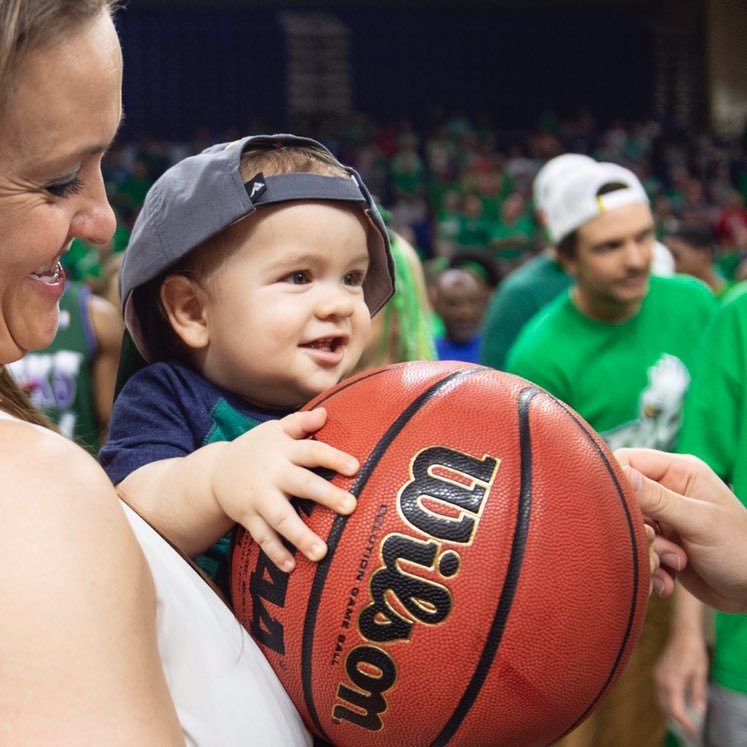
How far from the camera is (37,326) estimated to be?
110cm

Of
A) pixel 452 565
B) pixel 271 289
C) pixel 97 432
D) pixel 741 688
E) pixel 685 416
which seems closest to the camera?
pixel 452 565

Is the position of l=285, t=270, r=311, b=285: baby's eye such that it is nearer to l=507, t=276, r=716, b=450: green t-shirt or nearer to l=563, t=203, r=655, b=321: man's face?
l=507, t=276, r=716, b=450: green t-shirt

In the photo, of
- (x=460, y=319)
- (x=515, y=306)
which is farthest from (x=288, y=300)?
(x=460, y=319)

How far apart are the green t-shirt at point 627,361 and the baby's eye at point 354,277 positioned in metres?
1.95

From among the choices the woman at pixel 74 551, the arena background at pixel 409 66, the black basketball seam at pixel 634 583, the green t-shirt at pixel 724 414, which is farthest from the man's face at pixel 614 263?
the arena background at pixel 409 66

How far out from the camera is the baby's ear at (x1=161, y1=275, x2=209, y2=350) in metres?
1.54

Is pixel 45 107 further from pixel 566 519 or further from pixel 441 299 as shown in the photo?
pixel 441 299

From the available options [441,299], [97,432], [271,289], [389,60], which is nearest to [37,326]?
[271,289]

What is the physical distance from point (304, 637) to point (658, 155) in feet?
48.0

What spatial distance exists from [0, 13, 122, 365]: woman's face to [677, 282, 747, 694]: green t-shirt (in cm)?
164

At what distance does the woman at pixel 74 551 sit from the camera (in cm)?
80

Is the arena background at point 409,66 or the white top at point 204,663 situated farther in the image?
the arena background at point 409,66

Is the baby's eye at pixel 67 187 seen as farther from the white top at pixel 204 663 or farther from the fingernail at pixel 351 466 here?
the fingernail at pixel 351 466

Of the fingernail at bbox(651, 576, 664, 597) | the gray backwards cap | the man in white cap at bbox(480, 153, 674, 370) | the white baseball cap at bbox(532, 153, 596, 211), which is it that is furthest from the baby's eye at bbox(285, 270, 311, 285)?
the man in white cap at bbox(480, 153, 674, 370)
